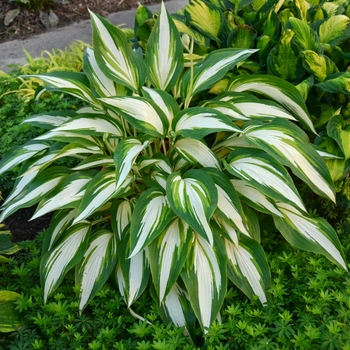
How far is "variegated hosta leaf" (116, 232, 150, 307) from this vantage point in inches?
68.5

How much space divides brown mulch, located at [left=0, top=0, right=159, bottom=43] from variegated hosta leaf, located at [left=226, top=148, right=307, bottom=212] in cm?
364

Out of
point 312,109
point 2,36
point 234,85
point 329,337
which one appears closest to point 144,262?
point 329,337

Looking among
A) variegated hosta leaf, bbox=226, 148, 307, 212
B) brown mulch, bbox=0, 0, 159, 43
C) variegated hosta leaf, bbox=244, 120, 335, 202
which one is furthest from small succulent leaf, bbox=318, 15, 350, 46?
brown mulch, bbox=0, 0, 159, 43

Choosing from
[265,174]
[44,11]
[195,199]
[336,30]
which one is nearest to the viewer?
[195,199]

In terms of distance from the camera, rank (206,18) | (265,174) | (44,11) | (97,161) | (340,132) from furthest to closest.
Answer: (44,11) → (206,18) → (340,132) → (97,161) → (265,174)

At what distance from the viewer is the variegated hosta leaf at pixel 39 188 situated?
1899mm

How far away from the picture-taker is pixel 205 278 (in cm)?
171

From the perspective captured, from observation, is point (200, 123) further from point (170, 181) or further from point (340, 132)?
point (340, 132)

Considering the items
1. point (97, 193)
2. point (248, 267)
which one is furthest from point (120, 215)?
point (248, 267)

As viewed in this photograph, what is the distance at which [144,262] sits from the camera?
1.81 meters

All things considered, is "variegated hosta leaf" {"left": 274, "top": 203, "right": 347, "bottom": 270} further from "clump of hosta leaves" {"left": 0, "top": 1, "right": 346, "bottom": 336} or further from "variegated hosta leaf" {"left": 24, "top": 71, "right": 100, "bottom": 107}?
"variegated hosta leaf" {"left": 24, "top": 71, "right": 100, "bottom": 107}

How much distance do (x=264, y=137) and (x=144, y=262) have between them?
2.23ft

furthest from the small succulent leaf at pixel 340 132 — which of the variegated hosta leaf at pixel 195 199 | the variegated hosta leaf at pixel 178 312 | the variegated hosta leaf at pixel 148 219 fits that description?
the variegated hosta leaf at pixel 178 312

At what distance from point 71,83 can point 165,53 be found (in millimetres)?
444
